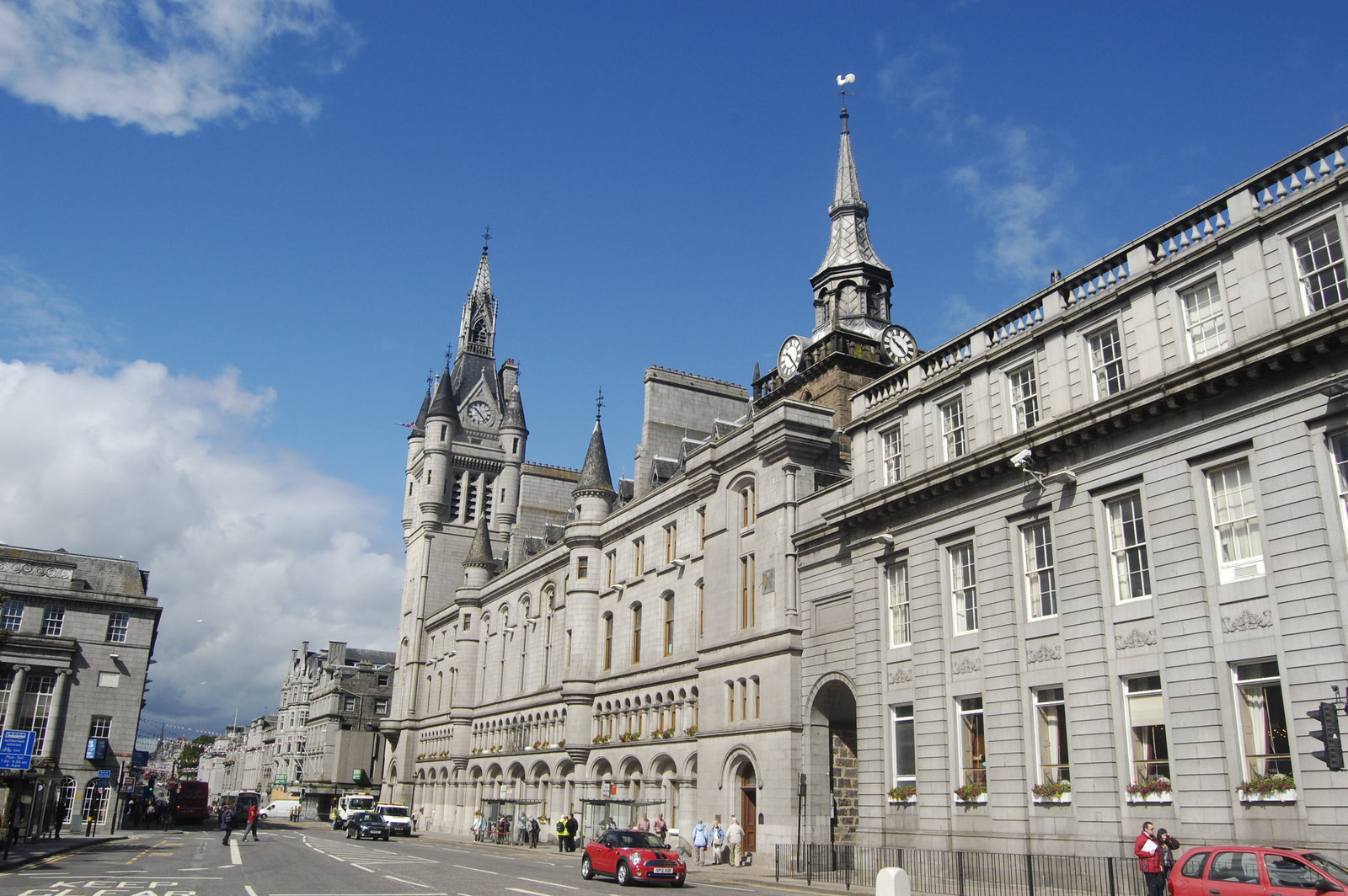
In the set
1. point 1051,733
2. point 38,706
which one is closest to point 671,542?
point 1051,733

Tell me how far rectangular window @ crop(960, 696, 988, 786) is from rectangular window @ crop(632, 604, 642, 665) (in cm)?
2509

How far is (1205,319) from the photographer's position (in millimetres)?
21188

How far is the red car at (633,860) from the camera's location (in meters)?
25.7

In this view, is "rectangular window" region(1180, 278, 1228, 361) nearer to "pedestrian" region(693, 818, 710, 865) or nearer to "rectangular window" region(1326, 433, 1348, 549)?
"rectangular window" region(1326, 433, 1348, 549)

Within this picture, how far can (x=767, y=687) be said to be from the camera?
3516 centimetres

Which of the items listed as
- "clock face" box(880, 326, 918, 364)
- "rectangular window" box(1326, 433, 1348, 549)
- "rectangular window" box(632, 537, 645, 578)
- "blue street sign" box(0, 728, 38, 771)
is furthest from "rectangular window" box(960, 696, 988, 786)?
"blue street sign" box(0, 728, 38, 771)

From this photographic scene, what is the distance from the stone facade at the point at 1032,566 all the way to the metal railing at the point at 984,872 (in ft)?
1.55

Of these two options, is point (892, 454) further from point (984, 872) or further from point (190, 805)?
point (190, 805)

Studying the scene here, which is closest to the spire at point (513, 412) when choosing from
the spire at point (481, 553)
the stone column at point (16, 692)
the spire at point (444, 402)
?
the spire at point (444, 402)

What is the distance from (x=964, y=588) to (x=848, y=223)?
2747cm

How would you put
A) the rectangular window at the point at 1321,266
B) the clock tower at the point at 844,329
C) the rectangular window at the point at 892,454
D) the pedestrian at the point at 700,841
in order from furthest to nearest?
1. the clock tower at the point at 844,329
2. the pedestrian at the point at 700,841
3. the rectangular window at the point at 892,454
4. the rectangular window at the point at 1321,266

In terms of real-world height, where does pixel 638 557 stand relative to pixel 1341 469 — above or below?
above

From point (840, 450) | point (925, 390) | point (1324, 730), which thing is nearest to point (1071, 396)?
point (925, 390)

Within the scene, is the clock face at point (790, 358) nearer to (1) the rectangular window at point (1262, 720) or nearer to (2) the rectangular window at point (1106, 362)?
(2) the rectangular window at point (1106, 362)
